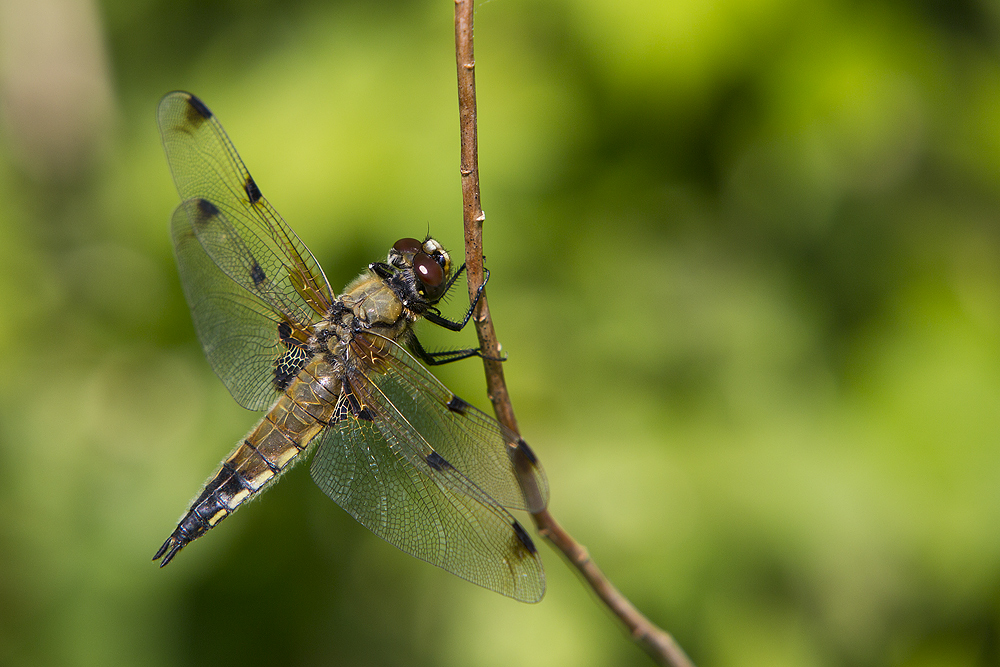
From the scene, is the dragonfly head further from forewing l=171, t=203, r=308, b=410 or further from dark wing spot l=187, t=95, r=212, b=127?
dark wing spot l=187, t=95, r=212, b=127

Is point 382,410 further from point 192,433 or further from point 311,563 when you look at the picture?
point 192,433

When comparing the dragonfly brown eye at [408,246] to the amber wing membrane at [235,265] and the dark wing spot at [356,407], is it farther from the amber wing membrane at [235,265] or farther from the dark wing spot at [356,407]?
the dark wing spot at [356,407]

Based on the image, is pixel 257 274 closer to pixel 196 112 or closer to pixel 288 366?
pixel 288 366

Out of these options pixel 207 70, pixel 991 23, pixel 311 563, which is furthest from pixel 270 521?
pixel 991 23

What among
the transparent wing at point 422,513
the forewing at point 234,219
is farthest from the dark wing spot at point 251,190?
the transparent wing at point 422,513

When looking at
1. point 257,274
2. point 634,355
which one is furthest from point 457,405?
point 634,355

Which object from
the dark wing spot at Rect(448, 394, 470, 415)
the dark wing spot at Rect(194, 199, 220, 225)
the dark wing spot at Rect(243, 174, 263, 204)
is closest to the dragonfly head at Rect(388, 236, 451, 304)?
the dark wing spot at Rect(448, 394, 470, 415)
